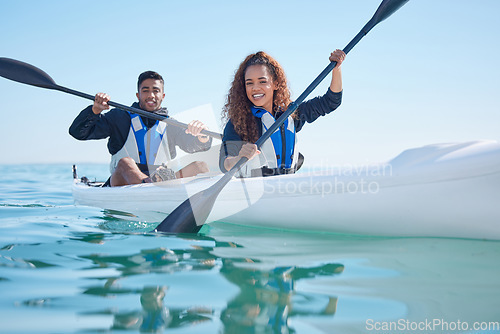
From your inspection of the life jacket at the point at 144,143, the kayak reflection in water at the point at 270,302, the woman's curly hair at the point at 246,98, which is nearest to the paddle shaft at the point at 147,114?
the life jacket at the point at 144,143

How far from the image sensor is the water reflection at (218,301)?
1261 mm

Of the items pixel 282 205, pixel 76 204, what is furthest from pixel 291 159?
pixel 76 204

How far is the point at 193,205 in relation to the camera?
2.79 m

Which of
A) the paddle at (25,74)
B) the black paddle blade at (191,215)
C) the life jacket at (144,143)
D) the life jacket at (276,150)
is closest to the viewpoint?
the black paddle blade at (191,215)

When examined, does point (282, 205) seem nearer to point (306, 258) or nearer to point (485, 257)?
point (306, 258)

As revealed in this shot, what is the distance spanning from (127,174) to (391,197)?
2569 millimetres

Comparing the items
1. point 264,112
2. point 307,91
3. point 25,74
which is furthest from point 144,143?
point 307,91

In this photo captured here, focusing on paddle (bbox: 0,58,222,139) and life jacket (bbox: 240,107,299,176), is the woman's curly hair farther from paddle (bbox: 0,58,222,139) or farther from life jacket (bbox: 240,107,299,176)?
paddle (bbox: 0,58,222,139)

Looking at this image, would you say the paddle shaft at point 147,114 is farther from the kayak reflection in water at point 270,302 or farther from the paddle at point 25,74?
the kayak reflection in water at point 270,302

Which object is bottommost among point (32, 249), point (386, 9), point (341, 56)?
point (32, 249)

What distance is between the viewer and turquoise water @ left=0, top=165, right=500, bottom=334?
4.12 feet

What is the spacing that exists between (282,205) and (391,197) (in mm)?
683

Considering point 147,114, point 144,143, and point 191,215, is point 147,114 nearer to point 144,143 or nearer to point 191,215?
point 144,143

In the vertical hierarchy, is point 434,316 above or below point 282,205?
below
